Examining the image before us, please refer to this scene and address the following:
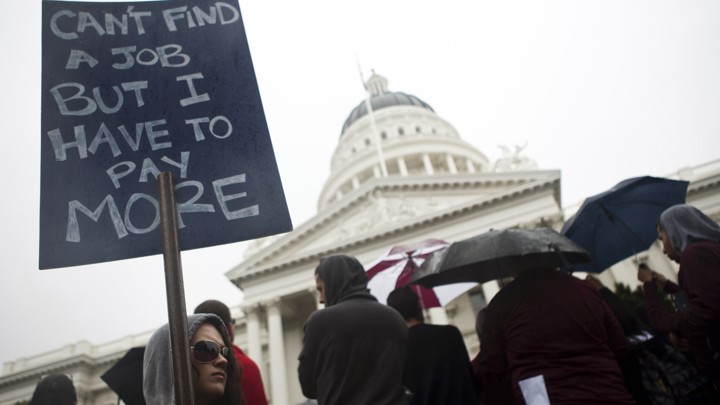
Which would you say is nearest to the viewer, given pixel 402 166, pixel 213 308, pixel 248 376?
pixel 248 376

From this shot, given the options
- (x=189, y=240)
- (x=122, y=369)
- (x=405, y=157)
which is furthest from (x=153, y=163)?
(x=405, y=157)

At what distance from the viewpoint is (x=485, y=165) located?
46844 millimetres

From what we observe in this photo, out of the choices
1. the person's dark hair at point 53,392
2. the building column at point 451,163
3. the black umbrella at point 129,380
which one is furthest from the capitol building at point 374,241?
the black umbrella at point 129,380

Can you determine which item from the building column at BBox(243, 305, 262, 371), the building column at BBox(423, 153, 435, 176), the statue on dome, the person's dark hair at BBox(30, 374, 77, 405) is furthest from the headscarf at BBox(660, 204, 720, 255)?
the building column at BBox(423, 153, 435, 176)

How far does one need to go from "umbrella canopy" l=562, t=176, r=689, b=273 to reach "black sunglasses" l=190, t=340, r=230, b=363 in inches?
189

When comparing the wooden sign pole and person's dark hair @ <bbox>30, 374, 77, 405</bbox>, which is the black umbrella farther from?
the wooden sign pole

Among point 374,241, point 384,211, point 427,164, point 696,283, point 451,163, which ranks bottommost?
point 696,283

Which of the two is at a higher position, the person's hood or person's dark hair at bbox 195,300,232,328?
person's dark hair at bbox 195,300,232,328

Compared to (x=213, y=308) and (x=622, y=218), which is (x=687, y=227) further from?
(x=213, y=308)

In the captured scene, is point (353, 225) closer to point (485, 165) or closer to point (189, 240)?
point (189, 240)

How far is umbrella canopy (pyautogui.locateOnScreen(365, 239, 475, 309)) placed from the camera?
661cm

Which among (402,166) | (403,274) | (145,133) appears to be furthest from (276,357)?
(402,166)

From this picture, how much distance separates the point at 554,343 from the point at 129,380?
9.47 ft

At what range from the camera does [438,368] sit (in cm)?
346
